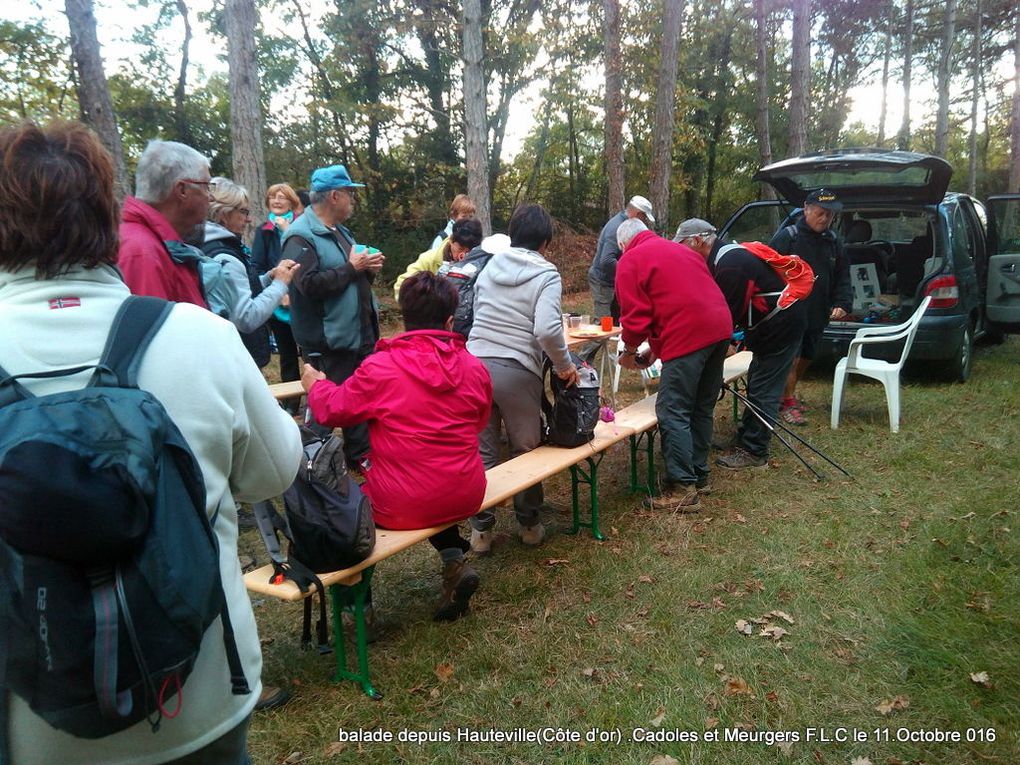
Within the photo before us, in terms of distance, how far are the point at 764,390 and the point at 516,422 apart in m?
2.33

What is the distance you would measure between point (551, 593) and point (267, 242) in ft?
11.5


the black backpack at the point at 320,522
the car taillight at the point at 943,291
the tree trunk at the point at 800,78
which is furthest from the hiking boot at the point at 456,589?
the tree trunk at the point at 800,78

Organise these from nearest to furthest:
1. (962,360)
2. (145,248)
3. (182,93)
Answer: (145,248), (962,360), (182,93)

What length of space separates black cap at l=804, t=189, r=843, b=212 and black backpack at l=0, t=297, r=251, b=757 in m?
5.54

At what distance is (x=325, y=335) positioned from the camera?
432cm

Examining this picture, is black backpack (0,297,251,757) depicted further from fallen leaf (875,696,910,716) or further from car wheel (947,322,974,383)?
car wheel (947,322,974,383)

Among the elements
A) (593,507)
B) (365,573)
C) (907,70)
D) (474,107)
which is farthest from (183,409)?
(907,70)

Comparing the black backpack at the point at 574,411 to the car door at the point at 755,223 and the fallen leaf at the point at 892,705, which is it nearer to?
the fallen leaf at the point at 892,705

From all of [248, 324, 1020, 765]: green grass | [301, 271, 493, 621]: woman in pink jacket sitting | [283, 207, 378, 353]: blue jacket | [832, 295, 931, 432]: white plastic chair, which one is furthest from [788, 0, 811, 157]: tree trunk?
[301, 271, 493, 621]: woman in pink jacket sitting

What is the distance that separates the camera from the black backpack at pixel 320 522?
2725 mm

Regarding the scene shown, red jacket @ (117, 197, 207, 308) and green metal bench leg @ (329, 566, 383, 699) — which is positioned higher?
red jacket @ (117, 197, 207, 308)

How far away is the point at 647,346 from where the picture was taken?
5.08 meters

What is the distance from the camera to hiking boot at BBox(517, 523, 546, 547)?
14.1 feet

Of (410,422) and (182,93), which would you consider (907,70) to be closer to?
(182,93)
